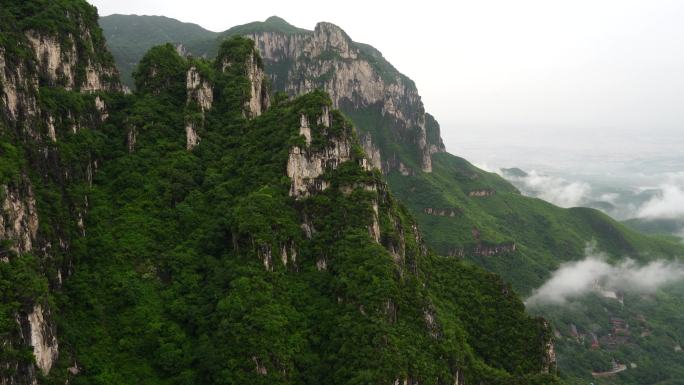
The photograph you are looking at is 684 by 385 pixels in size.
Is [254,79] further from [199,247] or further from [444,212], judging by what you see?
[444,212]

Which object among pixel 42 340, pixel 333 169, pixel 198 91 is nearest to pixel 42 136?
pixel 42 340

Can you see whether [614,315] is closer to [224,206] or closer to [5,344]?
[224,206]

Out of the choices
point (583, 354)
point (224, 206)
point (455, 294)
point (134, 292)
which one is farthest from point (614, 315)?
point (134, 292)

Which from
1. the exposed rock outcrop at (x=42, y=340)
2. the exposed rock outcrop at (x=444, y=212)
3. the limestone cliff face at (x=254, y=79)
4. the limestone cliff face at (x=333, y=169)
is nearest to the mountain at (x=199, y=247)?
the exposed rock outcrop at (x=42, y=340)

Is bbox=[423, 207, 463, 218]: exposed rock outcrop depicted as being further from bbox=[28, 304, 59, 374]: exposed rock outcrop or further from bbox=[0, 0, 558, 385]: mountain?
bbox=[28, 304, 59, 374]: exposed rock outcrop

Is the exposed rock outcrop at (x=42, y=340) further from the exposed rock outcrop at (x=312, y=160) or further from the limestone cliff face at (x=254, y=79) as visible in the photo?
the limestone cliff face at (x=254, y=79)

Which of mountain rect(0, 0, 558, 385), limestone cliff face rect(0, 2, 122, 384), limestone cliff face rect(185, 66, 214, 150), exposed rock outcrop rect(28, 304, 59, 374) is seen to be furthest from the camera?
limestone cliff face rect(185, 66, 214, 150)

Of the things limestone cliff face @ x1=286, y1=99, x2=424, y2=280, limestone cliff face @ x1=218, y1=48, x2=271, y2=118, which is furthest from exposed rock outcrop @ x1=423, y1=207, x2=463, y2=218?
limestone cliff face @ x1=286, y1=99, x2=424, y2=280
